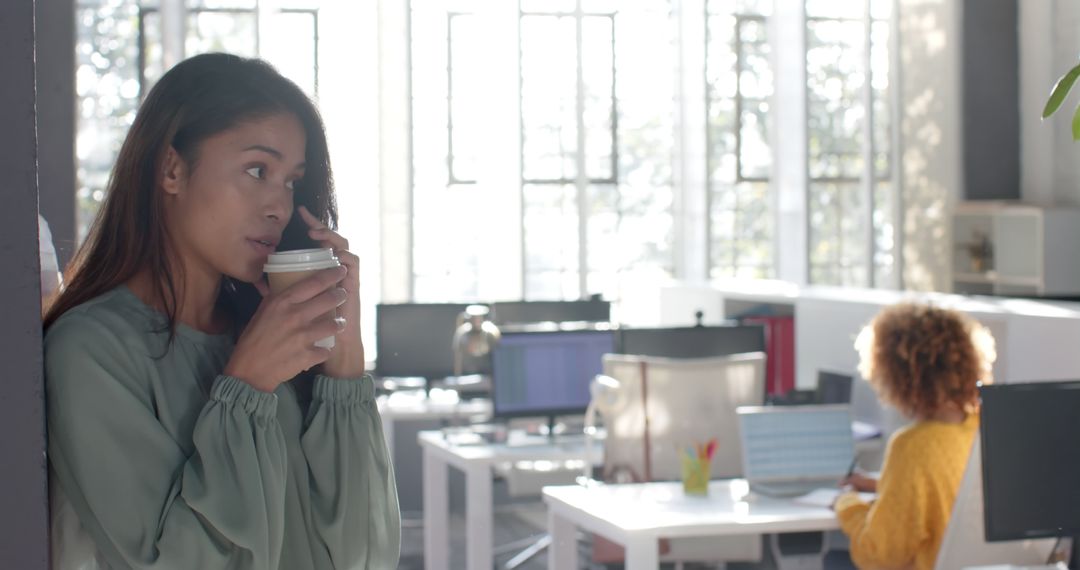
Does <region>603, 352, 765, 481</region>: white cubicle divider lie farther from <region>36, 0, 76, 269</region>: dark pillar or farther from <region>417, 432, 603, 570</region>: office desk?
<region>36, 0, 76, 269</region>: dark pillar

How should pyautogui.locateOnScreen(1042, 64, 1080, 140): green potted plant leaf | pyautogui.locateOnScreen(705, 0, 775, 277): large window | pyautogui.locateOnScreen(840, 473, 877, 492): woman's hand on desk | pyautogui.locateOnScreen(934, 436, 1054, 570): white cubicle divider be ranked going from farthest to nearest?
1. pyautogui.locateOnScreen(705, 0, 775, 277): large window
2. pyautogui.locateOnScreen(840, 473, 877, 492): woman's hand on desk
3. pyautogui.locateOnScreen(934, 436, 1054, 570): white cubicle divider
4. pyautogui.locateOnScreen(1042, 64, 1080, 140): green potted plant leaf

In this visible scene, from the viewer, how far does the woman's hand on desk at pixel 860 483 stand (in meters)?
4.04

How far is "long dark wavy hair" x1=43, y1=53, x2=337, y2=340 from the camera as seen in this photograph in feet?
4.53

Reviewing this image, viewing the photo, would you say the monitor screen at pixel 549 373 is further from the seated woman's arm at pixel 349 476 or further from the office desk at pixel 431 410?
the seated woman's arm at pixel 349 476

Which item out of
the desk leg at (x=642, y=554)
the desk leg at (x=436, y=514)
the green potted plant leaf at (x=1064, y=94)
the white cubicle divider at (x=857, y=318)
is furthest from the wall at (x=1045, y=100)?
the green potted plant leaf at (x=1064, y=94)

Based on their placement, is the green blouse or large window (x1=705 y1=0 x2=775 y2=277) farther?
large window (x1=705 y1=0 x2=775 y2=277)

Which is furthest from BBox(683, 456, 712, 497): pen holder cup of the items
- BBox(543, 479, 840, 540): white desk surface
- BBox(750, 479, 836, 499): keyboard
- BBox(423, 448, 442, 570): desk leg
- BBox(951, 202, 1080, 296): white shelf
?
BBox(951, 202, 1080, 296): white shelf

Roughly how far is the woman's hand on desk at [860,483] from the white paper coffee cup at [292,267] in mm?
2959

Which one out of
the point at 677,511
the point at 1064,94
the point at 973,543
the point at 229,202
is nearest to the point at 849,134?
the point at 677,511

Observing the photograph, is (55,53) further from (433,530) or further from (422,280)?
(422,280)

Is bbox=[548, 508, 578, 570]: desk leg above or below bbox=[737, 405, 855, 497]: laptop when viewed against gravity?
below

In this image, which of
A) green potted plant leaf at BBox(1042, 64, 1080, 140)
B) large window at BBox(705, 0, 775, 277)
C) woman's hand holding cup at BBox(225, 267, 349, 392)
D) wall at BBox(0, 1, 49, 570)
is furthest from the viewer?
large window at BBox(705, 0, 775, 277)

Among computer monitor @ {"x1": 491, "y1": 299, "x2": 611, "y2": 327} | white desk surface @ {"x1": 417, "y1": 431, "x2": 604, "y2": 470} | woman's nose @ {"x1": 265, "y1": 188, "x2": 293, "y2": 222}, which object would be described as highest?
woman's nose @ {"x1": 265, "y1": 188, "x2": 293, "y2": 222}

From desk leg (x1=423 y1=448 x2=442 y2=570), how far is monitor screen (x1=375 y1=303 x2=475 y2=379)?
1.14 m
